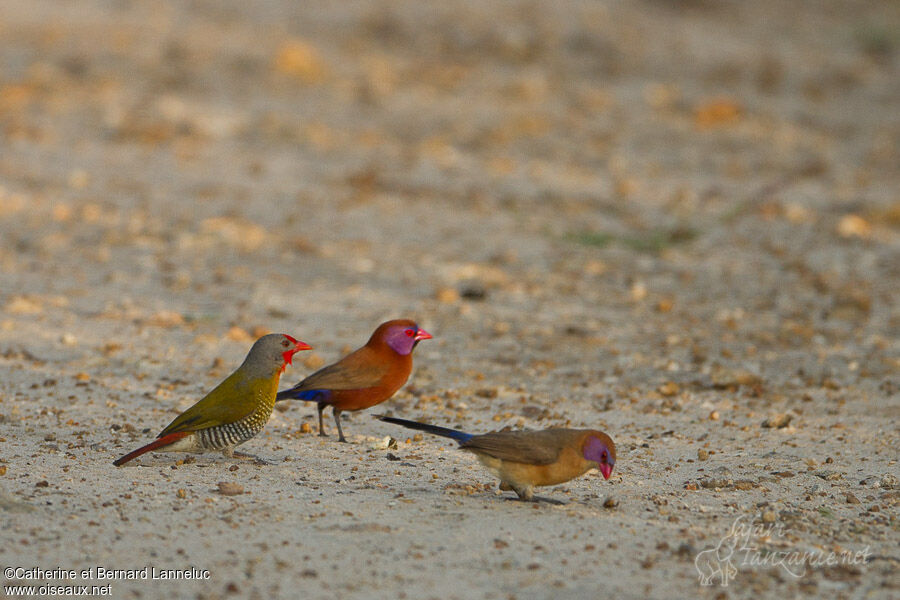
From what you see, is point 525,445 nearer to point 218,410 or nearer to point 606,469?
point 606,469

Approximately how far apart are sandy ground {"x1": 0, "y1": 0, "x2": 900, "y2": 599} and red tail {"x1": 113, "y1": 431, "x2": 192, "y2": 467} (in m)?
0.18

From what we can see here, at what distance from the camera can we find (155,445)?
4922 millimetres

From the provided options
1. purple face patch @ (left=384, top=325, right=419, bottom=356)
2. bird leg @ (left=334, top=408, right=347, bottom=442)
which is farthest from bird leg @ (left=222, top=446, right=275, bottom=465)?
purple face patch @ (left=384, top=325, right=419, bottom=356)

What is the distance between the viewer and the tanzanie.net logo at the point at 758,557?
158 inches

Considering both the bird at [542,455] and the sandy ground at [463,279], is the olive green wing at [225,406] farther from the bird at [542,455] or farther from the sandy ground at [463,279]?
the bird at [542,455]

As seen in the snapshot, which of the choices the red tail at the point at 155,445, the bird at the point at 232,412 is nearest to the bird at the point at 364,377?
the bird at the point at 232,412

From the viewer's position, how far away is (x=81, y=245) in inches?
366

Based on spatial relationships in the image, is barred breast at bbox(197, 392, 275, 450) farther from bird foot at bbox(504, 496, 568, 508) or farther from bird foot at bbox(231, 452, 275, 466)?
bird foot at bbox(504, 496, 568, 508)

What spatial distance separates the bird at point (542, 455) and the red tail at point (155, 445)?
1.30 m

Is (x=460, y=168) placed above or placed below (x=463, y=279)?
above

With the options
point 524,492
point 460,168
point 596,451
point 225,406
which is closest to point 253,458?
point 225,406

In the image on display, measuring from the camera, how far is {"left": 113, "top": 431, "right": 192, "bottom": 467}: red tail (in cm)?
482

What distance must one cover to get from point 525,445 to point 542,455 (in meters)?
0.09

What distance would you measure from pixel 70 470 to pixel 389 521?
4.89 feet
